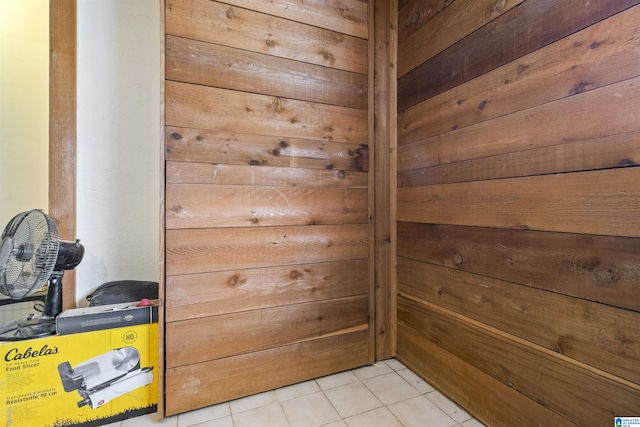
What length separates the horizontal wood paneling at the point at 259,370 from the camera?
1.31 m

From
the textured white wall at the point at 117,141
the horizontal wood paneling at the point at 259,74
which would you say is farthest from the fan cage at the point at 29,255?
the horizontal wood paneling at the point at 259,74

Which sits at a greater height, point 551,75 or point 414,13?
point 414,13

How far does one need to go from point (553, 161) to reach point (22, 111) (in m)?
2.64

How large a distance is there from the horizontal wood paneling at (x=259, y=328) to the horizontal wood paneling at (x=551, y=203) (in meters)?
0.76

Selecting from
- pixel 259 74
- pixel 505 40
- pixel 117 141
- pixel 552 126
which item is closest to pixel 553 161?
pixel 552 126

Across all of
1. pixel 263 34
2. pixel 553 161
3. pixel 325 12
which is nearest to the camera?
pixel 553 161

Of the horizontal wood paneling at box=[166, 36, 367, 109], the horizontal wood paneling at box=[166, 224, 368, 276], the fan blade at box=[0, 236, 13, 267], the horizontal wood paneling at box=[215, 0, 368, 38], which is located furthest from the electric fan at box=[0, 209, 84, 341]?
the horizontal wood paneling at box=[215, 0, 368, 38]

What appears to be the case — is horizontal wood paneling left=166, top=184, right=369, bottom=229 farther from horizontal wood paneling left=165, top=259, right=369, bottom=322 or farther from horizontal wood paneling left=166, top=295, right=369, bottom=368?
horizontal wood paneling left=166, top=295, right=369, bottom=368

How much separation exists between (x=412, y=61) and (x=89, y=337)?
2.14 m

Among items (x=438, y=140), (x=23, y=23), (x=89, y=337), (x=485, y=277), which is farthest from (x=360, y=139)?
(x=23, y=23)

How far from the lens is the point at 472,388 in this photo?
1.27 metres

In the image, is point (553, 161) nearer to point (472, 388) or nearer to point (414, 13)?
point (472, 388)

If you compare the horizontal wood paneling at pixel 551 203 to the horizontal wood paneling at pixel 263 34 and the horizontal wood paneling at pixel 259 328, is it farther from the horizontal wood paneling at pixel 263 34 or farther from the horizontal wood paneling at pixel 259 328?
the horizontal wood paneling at pixel 263 34

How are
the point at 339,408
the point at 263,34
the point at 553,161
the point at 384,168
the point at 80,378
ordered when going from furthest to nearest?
the point at 384,168 → the point at 263,34 → the point at 339,408 → the point at 80,378 → the point at 553,161
